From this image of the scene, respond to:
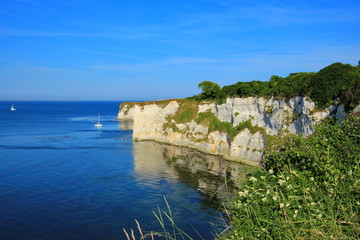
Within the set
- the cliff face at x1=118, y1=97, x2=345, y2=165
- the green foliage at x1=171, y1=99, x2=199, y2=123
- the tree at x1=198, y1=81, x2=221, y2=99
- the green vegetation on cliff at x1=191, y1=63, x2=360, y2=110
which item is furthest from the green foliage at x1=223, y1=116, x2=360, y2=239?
the green foliage at x1=171, y1=99, x2=199, y2=123

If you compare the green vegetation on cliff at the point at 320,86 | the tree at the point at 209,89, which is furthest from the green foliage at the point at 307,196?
the tree at the point at 209,89

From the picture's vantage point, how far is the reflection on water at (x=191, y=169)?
34.7 metres

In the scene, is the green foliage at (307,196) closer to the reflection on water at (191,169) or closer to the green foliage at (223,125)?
the reflection on water at (191,169)

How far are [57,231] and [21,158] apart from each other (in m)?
34.0

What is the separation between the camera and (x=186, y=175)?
42.2 meters

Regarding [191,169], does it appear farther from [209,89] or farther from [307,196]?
[307,196]

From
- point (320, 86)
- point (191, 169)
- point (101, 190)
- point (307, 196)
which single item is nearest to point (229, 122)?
point (191, 169)

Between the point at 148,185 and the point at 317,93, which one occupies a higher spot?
the point at 317,93

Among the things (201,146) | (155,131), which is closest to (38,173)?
(201,146)

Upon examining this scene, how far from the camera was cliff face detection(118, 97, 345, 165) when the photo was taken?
135 feet

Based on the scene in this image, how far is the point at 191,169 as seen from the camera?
46.0 m

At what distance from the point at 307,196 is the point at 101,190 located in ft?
100

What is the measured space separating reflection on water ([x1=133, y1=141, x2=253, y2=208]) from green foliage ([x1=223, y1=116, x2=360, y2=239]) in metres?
20.3

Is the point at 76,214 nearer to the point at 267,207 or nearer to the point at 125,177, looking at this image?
the point at 125,177
